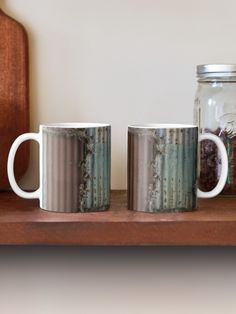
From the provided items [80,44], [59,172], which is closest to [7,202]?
[59,172]

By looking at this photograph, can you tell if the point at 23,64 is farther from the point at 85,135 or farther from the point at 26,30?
the point at 85,135

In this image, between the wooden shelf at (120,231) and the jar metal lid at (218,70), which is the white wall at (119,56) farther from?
the wooden shelf at (120,231)

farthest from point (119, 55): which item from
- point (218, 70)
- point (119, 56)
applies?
point (218, 70)

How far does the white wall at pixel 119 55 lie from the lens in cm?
87

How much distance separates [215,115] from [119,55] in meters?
0.15

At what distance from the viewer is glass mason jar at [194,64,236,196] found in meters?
0.81

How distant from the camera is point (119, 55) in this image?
0.88 metres

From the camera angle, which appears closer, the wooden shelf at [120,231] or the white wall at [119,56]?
the wooden shelf at [120,231]

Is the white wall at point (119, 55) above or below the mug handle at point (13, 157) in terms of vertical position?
above

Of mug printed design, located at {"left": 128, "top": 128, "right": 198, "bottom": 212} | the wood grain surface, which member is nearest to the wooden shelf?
mug printed design, located at {"left": 128, "top": 128, "right": 198, "bottom": 212}

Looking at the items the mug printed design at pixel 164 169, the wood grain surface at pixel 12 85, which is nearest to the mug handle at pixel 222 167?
the mug printed design at pixel 164 169

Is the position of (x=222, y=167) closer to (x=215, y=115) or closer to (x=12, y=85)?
(x=215, y=115)

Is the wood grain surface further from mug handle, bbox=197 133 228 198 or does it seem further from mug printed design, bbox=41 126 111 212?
mug handle, bbox=197 133 228 198

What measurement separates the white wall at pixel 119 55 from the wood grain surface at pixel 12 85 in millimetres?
20
